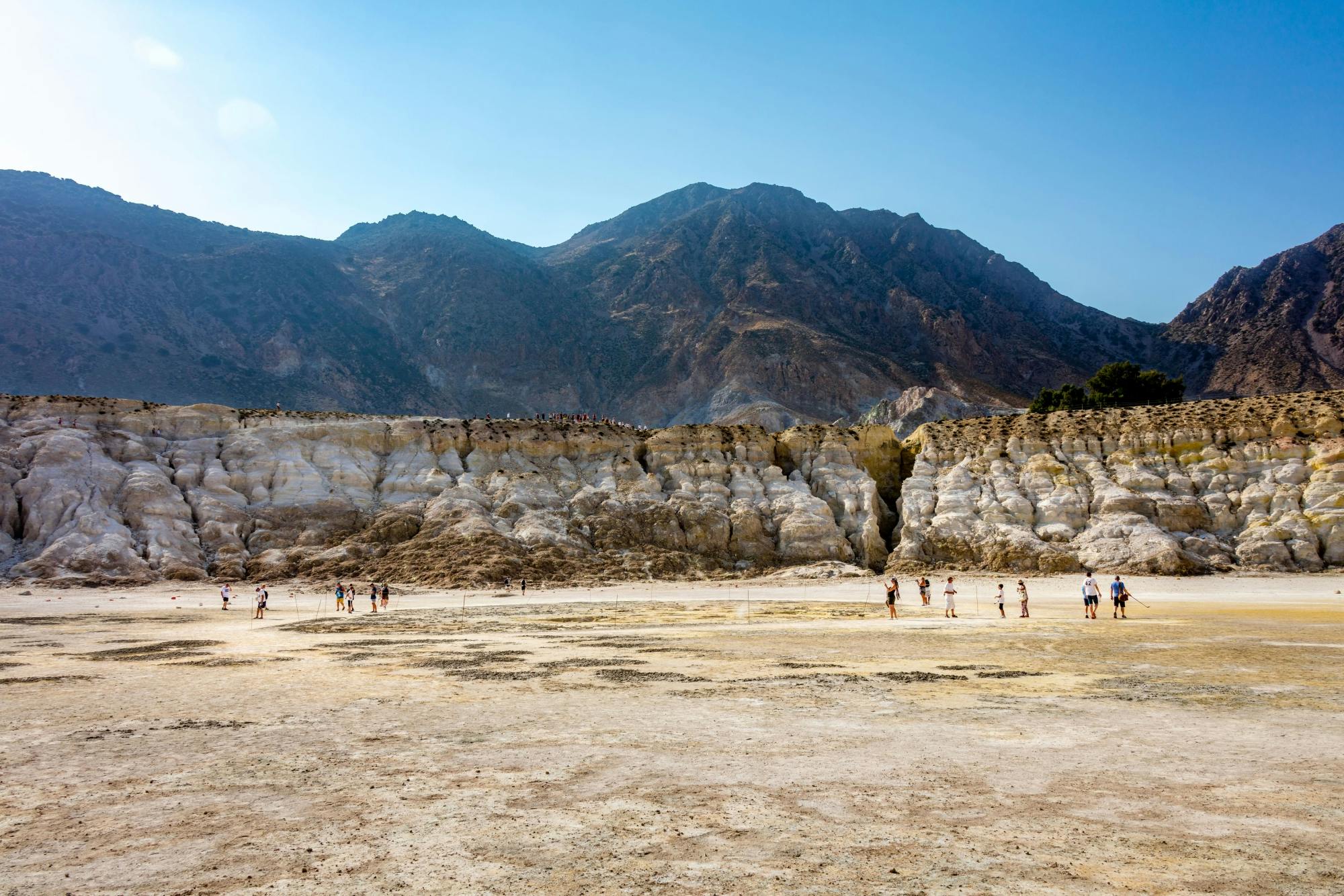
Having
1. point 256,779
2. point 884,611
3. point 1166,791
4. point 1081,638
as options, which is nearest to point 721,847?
point 1166,791

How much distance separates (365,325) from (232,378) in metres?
29.7

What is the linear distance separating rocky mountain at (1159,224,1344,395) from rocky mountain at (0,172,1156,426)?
11461mm

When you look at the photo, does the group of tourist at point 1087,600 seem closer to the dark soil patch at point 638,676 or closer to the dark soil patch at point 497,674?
the dark soil patch at point 638,676

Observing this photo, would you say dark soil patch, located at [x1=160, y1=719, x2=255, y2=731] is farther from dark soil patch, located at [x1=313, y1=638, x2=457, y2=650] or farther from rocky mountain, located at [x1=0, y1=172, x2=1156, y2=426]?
rocky mountain, located at [x1=0, y1=172, x2=1156, y2=426]

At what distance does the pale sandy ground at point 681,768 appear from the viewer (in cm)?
604

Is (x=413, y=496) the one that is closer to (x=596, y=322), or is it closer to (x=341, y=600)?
(x=341, y=600)

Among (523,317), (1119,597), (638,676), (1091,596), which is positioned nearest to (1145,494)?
(1119,597)

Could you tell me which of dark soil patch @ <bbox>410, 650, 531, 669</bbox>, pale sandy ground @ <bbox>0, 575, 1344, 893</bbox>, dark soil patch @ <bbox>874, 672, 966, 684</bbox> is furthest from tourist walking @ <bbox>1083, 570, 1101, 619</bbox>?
dark soil patch @ <bbox>410, 650, 531, 669</bbox>

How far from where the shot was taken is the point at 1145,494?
45656 millimetres

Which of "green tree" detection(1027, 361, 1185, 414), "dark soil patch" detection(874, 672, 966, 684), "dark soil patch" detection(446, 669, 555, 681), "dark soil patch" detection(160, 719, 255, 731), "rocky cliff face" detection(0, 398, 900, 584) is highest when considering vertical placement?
"green tree" detection(1027, 361, 1185, 414)

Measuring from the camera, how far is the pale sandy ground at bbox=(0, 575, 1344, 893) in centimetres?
604

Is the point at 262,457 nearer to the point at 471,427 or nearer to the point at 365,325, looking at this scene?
the point at 471,427

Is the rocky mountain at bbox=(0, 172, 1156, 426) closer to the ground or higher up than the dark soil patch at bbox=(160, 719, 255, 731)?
higher up

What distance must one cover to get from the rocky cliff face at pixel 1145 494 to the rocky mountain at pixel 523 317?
2369 inches
